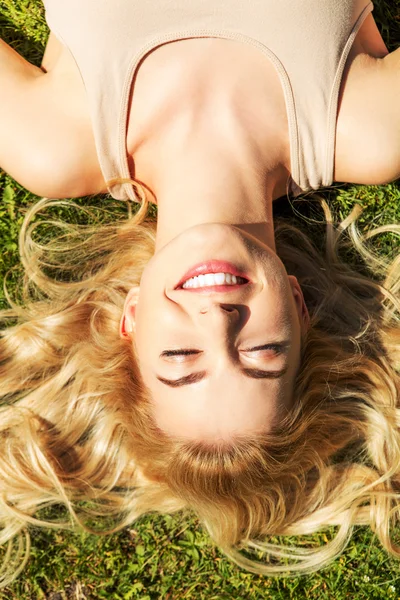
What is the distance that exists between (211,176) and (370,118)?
0.92 meters

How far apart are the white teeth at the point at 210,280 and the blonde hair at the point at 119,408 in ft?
2.75

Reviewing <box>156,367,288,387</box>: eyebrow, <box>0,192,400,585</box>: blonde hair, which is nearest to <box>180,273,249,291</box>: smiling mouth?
<box>156,367,288,387</box>: eyebrow

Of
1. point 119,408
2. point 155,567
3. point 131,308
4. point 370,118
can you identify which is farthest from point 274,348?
point 155,567

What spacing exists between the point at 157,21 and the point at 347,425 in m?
2.46

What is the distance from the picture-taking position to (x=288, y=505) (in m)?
4.02

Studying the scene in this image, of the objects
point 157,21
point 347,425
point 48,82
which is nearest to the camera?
point 157,21

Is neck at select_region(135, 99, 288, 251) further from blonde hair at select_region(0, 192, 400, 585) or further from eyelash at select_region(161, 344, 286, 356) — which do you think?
eyelash at select_region(161, 344, 286, 356)

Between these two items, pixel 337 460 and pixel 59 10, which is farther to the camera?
pixel 337 460

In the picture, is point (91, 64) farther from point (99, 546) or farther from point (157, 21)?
point (99, 546)

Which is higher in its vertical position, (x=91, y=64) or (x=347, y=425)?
(x=91, y=64)

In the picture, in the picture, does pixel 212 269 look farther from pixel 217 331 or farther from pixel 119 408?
pixel 119 408

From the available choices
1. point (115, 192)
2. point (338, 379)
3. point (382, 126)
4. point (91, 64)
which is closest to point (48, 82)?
point (91, 64)

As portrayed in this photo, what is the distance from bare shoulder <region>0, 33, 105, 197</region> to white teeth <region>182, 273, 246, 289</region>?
3.51 feet

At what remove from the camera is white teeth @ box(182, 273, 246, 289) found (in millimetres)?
3033
